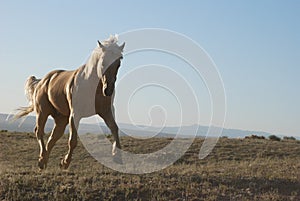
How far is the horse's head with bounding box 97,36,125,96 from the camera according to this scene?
9.22 meters

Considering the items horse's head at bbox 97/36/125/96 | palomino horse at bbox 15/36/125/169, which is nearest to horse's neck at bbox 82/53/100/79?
palomino horse at bbox 15/36/125/169

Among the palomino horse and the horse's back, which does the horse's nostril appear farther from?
the horse's back

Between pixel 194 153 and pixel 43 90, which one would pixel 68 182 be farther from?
pixel 194 153

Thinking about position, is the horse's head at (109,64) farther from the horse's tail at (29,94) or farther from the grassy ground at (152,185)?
the horse's tail at (29,94)

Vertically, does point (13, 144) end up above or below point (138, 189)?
below

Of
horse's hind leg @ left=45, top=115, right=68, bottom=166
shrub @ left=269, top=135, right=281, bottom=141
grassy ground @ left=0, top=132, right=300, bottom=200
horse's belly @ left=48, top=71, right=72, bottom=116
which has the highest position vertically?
horse's belly @ left=48, top=71, right=72, bottom=116

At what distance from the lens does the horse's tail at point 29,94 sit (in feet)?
43.3

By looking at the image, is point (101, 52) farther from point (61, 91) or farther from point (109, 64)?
point (61, 91)

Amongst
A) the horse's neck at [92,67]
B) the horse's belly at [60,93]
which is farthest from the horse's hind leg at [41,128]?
the horse's neck at [92,67]

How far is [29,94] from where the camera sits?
13250 millimetres

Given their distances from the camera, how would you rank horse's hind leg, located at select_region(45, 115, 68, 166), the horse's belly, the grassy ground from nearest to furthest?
the grassy ground < the horse's belly < horse's hind leg, located at select_region(45, 115, 68, 166)

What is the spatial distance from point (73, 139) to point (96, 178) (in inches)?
72.2

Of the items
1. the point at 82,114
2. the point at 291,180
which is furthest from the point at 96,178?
the point at 291,180

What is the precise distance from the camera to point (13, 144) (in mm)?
25453
